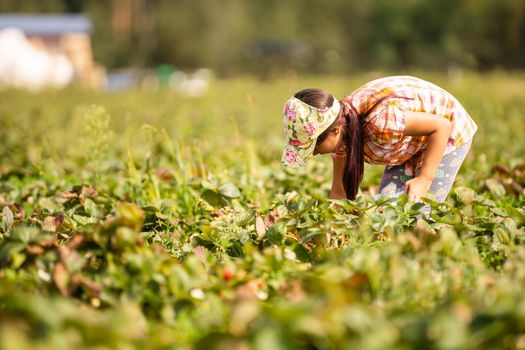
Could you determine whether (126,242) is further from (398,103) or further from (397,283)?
(398,103)

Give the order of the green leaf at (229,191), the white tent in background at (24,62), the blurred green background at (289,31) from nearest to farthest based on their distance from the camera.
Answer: the green leaf at (229,191) → the white tent in background at (24,62) → the blurred green background at (289,31)

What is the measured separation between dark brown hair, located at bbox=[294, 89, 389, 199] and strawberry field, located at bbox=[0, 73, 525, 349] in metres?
0.25

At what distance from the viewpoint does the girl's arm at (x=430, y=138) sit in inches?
117

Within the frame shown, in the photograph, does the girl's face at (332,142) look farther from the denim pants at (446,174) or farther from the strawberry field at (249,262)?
the denim pants at (446,174)

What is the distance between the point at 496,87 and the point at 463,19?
18.3 metres

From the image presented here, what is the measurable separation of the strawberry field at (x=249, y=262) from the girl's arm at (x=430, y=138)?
15 centimetres

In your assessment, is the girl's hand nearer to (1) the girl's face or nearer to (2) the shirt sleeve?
(2) the shirt sleeve

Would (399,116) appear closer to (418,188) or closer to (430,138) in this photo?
(430,138)

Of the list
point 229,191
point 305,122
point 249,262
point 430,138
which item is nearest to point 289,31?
point 229,191

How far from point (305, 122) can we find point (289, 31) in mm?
36706

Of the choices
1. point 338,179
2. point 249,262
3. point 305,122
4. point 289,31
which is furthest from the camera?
point 289,31

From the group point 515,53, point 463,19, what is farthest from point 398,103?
point 463,19

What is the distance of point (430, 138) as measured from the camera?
3.03 metres

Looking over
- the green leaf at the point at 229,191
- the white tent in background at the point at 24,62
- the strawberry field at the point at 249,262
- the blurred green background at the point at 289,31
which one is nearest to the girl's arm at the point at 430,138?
the strawberry field at the point at 249,262
